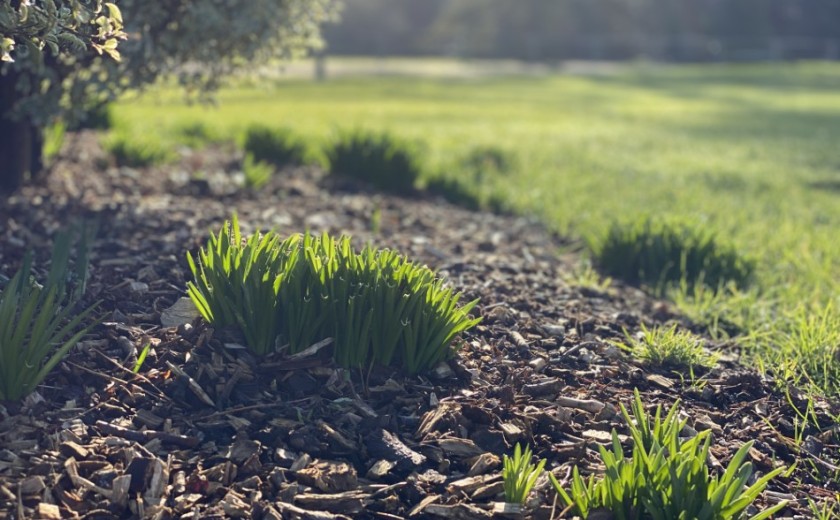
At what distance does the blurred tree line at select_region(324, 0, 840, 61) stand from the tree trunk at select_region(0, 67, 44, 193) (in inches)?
1490

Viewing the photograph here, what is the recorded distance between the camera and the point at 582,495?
8.93 feet

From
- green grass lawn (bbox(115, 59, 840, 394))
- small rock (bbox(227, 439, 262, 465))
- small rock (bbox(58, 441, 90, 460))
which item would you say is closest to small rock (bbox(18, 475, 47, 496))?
small rock (bbox(58, 441, 90, 460))

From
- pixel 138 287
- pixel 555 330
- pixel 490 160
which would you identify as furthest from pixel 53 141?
pixel 555 330

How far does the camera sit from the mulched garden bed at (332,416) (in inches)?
110

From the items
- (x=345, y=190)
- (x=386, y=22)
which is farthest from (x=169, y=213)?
(x=386, y=22)

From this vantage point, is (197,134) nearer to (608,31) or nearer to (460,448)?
(460,448)

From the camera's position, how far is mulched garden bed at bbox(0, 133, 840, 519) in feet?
9.20

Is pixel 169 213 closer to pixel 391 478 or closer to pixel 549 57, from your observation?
pixel 391 478

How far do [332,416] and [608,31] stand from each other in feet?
153

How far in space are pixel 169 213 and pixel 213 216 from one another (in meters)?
0.27

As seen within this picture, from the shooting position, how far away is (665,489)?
2646mm

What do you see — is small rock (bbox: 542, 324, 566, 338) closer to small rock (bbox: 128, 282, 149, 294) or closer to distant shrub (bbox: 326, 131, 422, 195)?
small rock (bbox: 128, 282, 149, 294)

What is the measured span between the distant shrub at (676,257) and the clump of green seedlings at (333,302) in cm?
213

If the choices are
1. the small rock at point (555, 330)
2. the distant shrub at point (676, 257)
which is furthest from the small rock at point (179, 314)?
the distant shrub at point (676, 257)
